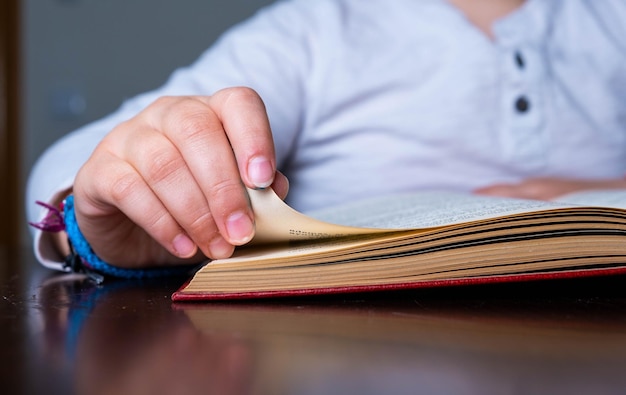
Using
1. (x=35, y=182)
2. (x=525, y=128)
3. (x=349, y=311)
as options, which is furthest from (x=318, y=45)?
(x=349, y=311)

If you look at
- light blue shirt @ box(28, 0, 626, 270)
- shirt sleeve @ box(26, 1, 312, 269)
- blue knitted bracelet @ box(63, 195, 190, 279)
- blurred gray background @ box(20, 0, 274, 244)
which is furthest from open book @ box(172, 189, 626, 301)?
blurred gray background @ box(20, 0, 274, 244)

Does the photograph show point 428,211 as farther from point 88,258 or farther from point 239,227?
point 88,258

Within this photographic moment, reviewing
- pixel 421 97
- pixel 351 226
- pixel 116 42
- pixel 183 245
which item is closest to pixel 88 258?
pixel 183 245

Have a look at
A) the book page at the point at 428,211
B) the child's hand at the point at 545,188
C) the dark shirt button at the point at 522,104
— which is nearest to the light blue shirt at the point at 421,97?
the dark shirt button at the point at 522,104

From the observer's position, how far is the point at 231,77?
0.92m

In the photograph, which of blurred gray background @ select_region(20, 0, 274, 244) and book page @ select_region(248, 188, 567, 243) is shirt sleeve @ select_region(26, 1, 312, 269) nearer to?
book page @ select_region(248, 188, 567, 243)

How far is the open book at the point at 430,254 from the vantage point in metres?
0.42

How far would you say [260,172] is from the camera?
431mm

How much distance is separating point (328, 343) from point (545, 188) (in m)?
0.57

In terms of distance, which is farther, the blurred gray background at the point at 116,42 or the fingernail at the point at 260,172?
the blurred gray background at the point at 116,42

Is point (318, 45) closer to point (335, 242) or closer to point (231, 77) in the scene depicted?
point (231, 77)

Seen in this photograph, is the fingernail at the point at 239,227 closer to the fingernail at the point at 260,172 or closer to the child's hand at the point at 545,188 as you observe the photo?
the fingernail at the point at 260,172

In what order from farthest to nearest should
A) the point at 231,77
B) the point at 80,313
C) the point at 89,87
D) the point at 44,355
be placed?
the point at 89,87 → the point at 231,77 → the point at 80,313 → the point at 44,355

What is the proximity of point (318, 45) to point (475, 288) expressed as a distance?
614 millimetres
